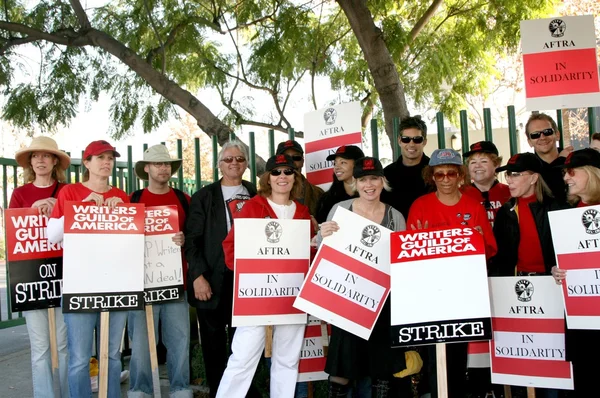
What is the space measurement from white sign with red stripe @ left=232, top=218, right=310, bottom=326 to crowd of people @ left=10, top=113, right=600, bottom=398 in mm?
145

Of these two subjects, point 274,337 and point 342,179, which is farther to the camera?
point 342,179

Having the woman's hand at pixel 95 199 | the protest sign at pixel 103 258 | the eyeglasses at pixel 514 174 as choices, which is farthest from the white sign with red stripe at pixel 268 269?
the eyeglasses at pixel 514 174

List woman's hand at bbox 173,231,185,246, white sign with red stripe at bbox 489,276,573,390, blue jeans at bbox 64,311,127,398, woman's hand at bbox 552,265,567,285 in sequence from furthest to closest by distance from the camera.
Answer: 1. woman's hand at bbox 173,231,185,246
2. blue jeans at bbox 64,311,127,398
3. white sign with red stripe at bbox 489,276,573,390
4. woman's hand at bbox 552,265,567,285

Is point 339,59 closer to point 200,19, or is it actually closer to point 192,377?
point 200,19

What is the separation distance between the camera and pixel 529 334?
188 inches

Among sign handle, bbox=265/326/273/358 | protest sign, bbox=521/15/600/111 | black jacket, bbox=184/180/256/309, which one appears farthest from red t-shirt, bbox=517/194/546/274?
black jacket, bbox=184/180/256/309

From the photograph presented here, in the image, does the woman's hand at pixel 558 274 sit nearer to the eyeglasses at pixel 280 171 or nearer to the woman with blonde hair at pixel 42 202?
the eyeglasses at pixel 280 171

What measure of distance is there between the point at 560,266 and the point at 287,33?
210 inches

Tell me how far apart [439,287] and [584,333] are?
1044 mm

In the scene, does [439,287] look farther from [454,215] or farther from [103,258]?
[103,258]

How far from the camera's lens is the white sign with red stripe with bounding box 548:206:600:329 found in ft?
14.3

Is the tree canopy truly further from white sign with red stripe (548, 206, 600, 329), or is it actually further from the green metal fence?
white sign with red stripe (548, 206, 600, 329)

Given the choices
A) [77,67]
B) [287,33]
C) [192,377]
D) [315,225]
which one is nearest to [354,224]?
[315,225]

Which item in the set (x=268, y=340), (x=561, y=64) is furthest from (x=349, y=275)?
(x=561, y=64)
